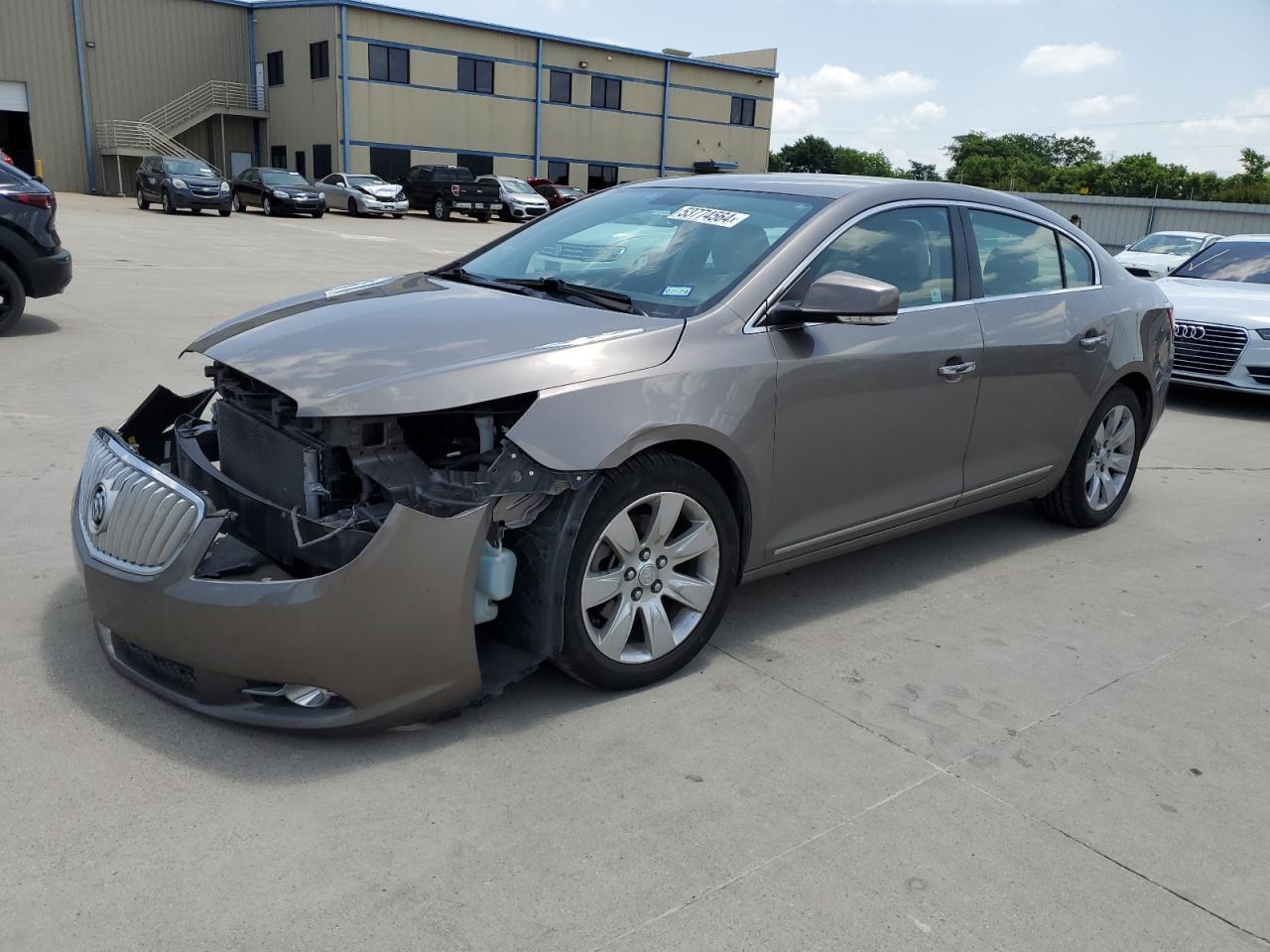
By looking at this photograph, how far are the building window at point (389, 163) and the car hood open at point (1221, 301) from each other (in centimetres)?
3687

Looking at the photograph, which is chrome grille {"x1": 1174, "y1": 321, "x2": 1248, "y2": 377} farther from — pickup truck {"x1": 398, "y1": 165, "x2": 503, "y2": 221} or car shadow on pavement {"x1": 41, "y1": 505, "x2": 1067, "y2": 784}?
pickup truck {"x1": 398, "y1": 165, "x2": 503, "y2": 221}

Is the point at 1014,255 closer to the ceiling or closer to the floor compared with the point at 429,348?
closer to the ceiling

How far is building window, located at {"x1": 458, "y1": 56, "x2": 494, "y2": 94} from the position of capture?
4416 centimetres

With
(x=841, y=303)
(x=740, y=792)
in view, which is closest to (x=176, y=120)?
(x=841, y=303)

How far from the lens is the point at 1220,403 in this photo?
9773 mm

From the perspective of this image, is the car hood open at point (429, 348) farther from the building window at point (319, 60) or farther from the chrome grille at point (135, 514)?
the building window at point (319, 60)

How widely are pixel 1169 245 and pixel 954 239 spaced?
53.1 feet

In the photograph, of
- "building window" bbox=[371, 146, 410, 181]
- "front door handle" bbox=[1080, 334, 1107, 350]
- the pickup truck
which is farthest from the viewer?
"building window" bbox=[371, 146, 410, 181]

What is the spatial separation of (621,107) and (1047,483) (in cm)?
4762

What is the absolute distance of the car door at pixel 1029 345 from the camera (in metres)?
4.50

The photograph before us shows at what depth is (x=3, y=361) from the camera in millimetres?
8102

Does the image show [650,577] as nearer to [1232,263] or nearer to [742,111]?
[1232,263]

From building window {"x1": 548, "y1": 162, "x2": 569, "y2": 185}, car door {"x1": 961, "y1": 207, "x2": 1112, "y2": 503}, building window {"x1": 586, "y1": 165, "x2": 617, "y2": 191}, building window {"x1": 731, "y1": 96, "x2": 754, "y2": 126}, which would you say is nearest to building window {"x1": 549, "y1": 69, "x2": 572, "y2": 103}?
building window {"x1": 548, "y1": 162, "x2": 569, "y2": 185}

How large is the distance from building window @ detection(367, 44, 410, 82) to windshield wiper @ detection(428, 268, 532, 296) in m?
40.7
